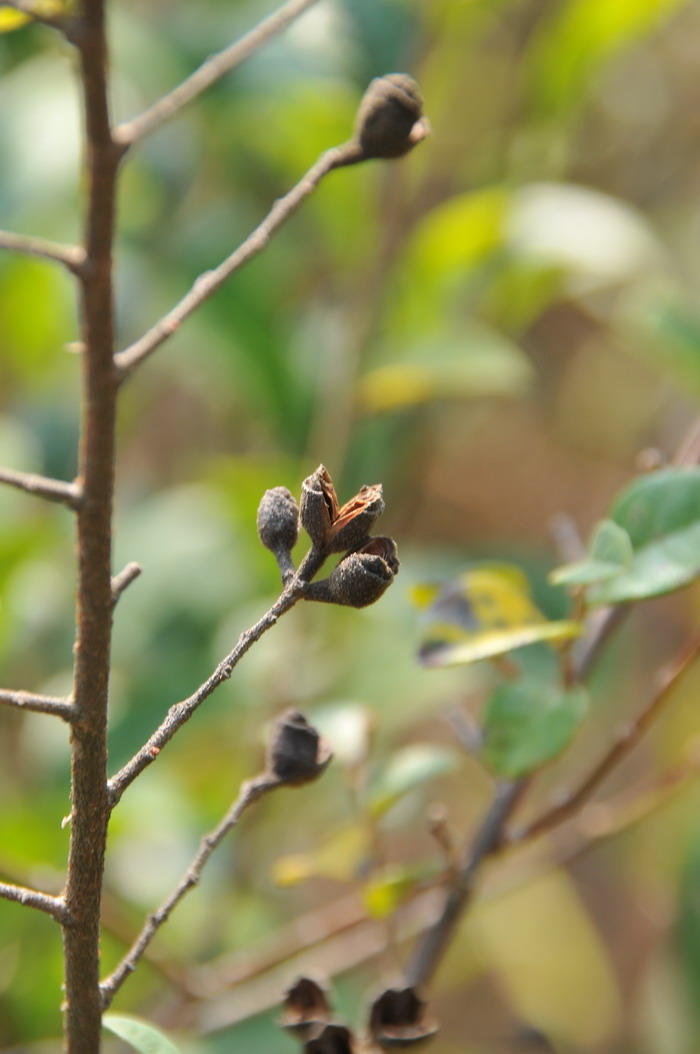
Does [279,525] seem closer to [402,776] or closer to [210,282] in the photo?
[210,282]

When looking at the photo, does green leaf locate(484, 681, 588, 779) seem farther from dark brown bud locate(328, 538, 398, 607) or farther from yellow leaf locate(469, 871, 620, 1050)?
yellow leaf locate(469, 871, 620, 1050)

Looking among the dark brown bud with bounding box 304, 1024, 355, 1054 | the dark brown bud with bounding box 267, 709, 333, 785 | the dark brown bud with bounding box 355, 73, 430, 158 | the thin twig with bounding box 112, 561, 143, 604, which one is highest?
the dark brown bud with bounding box 355, 73, 430, 158

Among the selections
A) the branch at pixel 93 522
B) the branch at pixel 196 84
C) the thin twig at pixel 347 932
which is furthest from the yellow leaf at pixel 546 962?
Answer: the branch at pixel 196 84

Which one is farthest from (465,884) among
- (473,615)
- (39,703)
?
(39,703)

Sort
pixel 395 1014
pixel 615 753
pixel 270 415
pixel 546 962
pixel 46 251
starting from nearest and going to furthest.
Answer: pixel 46 251 < pixel 395 1014 < pixel 615 753 < pixel 270 415 < pixel 546 962

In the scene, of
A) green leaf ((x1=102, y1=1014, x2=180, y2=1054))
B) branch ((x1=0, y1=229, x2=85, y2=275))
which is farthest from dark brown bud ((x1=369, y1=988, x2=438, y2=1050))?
branch ((x1=0, y1=229, x2=85, y2=275))

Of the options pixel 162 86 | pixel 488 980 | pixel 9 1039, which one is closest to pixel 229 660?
pixel 9 1039
